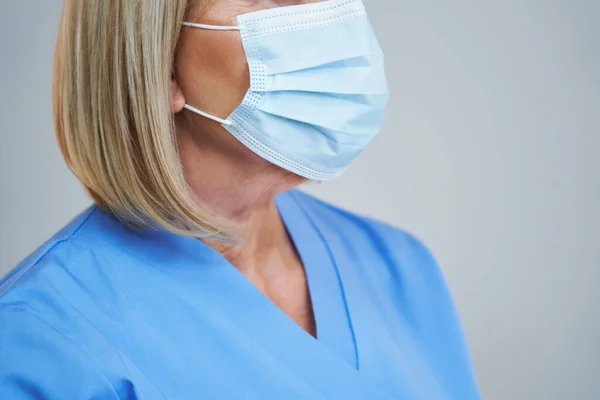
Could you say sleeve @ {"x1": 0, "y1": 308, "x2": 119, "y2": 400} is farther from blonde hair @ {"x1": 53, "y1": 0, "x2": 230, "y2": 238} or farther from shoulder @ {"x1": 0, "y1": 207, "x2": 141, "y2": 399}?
blonde hair @ {"x1": 53, "y1": 0, "x2": 230, "y2": 238}

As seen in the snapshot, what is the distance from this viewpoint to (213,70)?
2.87 feet

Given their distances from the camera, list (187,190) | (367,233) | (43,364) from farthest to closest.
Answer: (367,233) < (187,190) < (43,364)

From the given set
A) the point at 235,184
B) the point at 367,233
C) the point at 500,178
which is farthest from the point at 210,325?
the point at 500,178

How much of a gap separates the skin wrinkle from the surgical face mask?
0.01m

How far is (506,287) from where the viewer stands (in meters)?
1.82

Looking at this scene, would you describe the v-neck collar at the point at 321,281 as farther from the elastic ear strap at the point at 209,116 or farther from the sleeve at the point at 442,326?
the elastic ear strap at the point at 209,116

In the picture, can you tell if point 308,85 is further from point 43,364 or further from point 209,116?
point 43,364

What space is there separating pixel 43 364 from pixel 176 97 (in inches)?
11.7

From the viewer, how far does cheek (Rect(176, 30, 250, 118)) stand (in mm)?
867

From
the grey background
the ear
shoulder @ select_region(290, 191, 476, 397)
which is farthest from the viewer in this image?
the grey background

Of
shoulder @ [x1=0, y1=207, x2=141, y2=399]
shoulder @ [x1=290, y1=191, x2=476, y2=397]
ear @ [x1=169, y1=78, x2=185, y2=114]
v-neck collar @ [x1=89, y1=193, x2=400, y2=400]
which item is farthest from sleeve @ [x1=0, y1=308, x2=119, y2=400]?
shoulder @ [x1=290, y1=191, x2=476, y2=397]

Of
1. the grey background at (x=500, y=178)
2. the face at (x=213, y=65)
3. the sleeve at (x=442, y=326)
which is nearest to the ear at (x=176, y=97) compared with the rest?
the face at (x=213, y=65)

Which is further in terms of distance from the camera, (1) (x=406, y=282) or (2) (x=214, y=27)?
(1) (x=406, y=282)

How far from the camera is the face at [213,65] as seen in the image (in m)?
0.86
